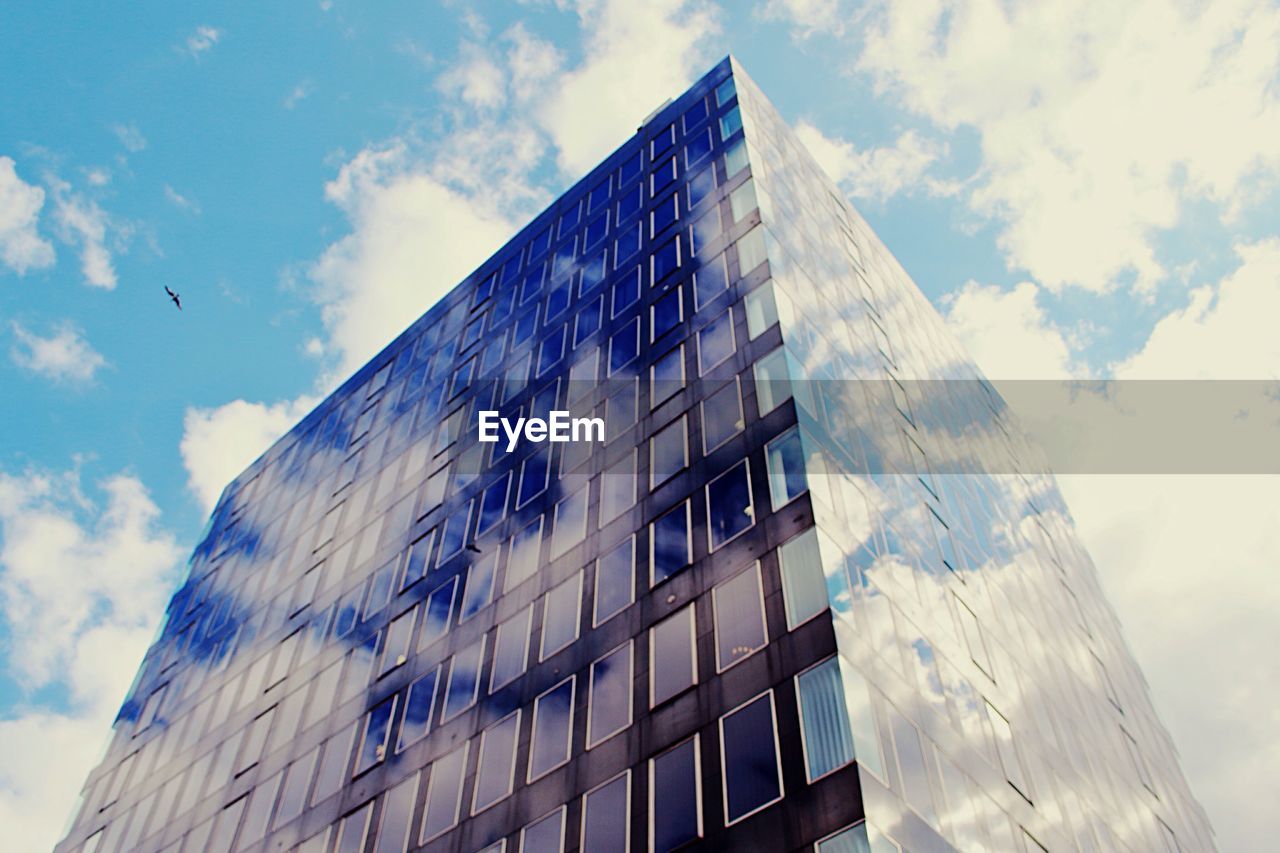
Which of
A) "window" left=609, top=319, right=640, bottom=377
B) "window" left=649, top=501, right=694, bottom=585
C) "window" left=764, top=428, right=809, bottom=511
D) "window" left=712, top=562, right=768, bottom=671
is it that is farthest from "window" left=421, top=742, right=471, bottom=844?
"window" left=609, top=319, right=640, bottom=377

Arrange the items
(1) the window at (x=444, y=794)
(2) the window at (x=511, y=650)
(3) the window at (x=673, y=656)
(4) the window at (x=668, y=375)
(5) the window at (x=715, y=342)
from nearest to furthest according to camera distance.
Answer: (3) the window at (x=673, y=656)
(1) the window at (x=444, y=794)
(2) the window at (x=511, y=650)
(5) the window at (x=715, y=342)
(4) the window at (x=668, y=375)

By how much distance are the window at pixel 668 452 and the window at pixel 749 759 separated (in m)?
10.8

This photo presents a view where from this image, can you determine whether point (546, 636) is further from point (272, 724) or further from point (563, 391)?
point (272, 724)

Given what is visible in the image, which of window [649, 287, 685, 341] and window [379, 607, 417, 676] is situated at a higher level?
A: window [649, 287, 685, 341]

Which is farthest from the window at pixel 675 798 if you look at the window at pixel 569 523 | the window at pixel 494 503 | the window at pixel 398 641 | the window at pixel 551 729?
the window at pixel 494 503

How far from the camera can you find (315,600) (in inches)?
2026

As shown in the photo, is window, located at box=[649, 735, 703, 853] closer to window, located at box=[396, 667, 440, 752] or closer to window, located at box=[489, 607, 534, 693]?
window, located at box=[489, 607, 534, 693]

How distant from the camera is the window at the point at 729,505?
30922mm

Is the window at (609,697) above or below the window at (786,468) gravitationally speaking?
below

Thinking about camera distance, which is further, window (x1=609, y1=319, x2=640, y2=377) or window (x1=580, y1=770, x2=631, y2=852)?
window (x1=609, y1=319, x2=640, y2=377)

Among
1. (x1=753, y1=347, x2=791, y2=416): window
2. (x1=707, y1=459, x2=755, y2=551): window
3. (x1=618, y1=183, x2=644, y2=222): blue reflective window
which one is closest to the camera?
(x1=707, y1=459, x2=755, y2=551): window

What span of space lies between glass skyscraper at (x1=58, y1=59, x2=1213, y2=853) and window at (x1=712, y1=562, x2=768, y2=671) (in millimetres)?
103

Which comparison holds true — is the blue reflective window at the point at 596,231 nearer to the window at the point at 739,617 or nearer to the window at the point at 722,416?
the window at the point at 722,416

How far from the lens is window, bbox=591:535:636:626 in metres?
32.8
